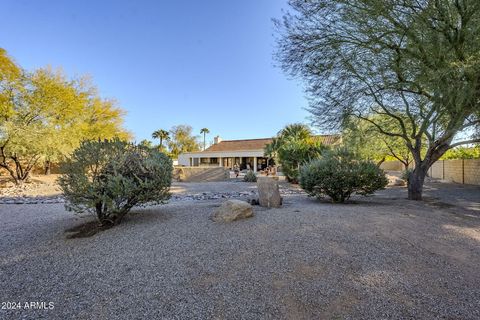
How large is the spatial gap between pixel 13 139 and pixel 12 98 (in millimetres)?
3847

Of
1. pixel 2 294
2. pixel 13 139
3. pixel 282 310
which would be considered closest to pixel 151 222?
pixel 2 294

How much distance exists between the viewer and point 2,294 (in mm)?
2988

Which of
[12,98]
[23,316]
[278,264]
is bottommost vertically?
[23,316]

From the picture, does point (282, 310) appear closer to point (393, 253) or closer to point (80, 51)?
point (393, 253)

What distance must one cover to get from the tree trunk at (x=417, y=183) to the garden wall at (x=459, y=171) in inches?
454

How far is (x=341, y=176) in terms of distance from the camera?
7605mm

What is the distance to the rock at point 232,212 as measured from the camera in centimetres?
512

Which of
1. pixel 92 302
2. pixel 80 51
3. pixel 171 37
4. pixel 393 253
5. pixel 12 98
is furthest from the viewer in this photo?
pixel 12 98

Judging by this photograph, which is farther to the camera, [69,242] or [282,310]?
[69,242]

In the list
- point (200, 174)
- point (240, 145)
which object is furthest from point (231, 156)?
point (200, 174)

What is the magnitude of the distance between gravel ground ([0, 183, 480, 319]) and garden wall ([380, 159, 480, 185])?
1595cm

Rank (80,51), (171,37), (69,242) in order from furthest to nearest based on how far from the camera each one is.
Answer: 1. (171,37)
2. (80,51)
3. (69,242)

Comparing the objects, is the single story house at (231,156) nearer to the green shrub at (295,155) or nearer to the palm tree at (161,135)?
the palm tree at (161,135)

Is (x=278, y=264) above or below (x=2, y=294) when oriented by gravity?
above
